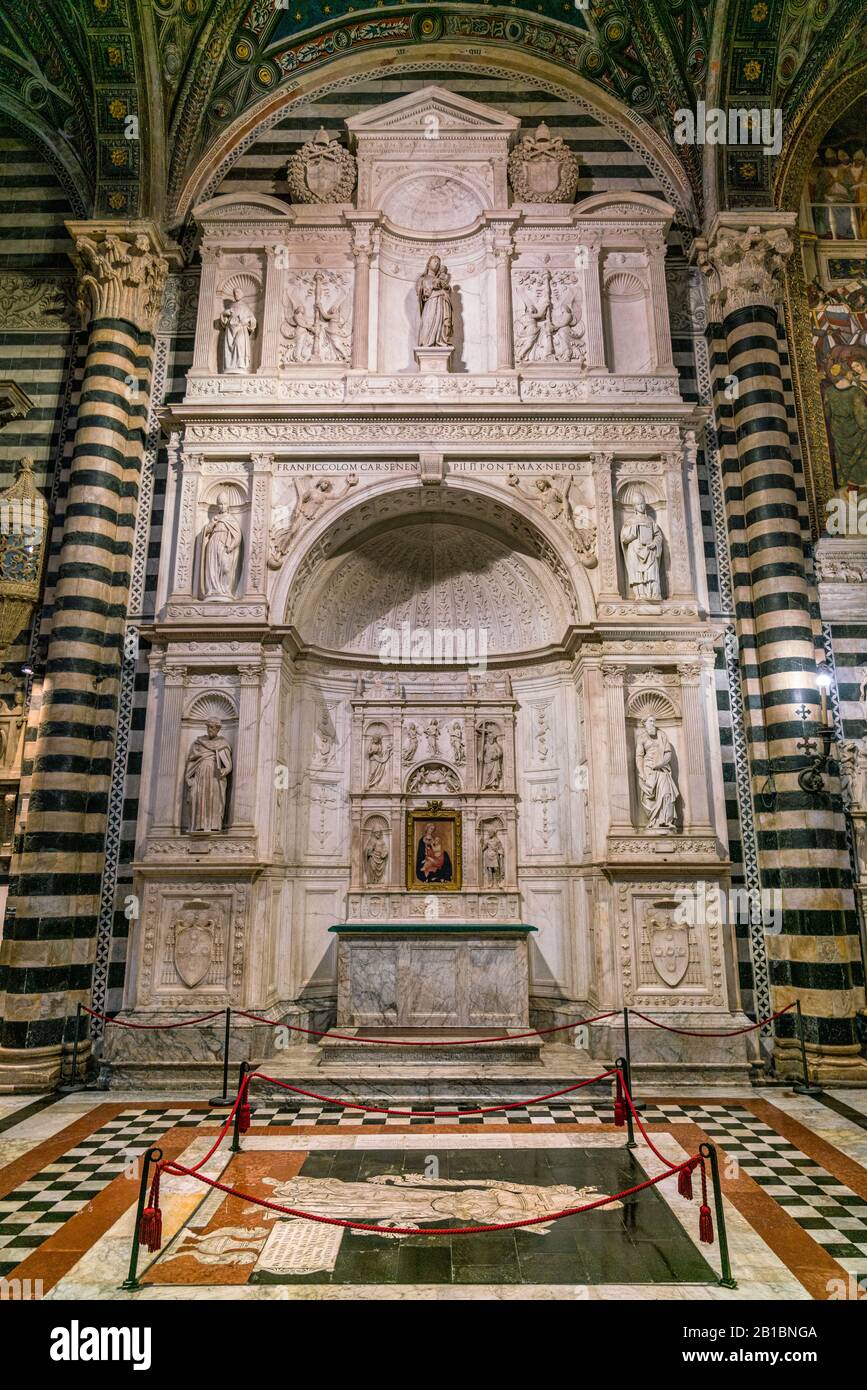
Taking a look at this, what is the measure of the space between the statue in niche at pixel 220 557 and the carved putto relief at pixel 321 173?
5.05 m

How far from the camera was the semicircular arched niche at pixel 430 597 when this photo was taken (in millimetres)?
11406

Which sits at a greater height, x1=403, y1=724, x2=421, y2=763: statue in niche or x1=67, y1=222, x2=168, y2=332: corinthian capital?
x1=67, y1=222, x2=168, y2=332: corinthian capital

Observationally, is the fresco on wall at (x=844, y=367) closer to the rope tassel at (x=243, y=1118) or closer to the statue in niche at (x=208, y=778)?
the statue in niche at (x=208, y=778)

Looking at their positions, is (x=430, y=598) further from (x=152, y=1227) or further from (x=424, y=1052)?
(x=152, y=1227)

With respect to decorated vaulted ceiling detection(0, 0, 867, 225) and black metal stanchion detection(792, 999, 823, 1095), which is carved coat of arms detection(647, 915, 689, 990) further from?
decorated vaulted ceiling detection(0, 0, 867, 225)

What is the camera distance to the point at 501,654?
1165 centimetres

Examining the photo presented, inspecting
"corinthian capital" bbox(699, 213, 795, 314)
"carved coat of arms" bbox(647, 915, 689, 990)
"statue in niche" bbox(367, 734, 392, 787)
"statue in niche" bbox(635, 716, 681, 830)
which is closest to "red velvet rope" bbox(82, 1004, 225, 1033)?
"statue in niche" bbox(367, 734, 392, 787)

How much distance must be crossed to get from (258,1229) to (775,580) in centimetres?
853

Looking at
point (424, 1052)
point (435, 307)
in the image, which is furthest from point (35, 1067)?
point (435, 307)

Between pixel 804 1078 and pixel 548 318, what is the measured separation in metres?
9.91

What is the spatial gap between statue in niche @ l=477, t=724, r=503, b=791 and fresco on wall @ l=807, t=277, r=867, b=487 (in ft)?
18.7

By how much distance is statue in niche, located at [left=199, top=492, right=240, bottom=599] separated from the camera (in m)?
10.2

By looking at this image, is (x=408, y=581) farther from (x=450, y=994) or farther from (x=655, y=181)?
(x=655, y=181)

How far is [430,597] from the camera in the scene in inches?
476
